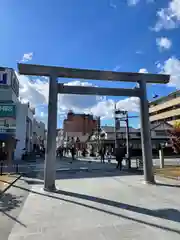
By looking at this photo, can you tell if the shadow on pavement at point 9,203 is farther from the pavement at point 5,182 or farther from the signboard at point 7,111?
the signboard at point 7,111

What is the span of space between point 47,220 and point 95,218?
121 centimetres

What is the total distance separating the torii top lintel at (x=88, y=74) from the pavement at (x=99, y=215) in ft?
17.0

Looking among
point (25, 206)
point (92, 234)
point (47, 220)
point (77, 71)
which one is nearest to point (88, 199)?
point (25, 206)

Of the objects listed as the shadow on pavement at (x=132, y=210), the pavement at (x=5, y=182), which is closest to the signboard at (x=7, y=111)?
the pavement at (x=5, y=182)

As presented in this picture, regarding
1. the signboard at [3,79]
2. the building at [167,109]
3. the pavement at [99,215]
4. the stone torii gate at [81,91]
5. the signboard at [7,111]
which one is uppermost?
the building at [167,109]

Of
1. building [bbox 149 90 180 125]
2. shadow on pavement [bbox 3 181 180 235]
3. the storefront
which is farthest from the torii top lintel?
building [bbox 149 90 180 125]

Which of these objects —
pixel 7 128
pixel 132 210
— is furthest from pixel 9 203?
pixel 7 128

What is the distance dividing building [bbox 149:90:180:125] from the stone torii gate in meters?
60.8

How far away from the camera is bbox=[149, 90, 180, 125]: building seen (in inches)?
3030

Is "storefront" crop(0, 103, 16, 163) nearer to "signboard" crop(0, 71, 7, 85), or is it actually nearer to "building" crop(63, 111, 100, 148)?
"signboard" crop(0, 71, 7, 85)

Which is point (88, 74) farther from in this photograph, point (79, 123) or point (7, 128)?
point (79, 123)

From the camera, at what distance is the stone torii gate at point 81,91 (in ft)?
37.5

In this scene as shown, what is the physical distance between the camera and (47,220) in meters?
6.64

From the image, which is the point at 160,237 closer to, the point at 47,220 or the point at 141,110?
the point at 47,220
